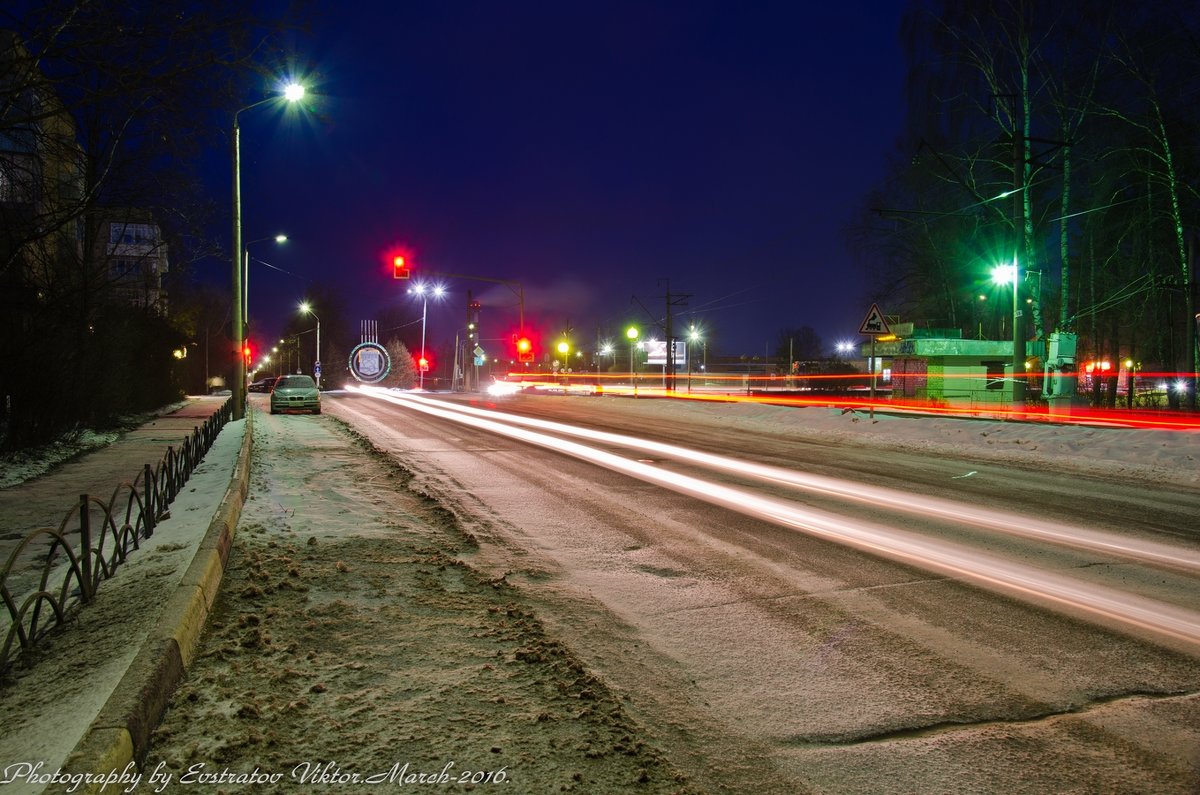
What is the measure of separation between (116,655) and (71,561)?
100 cm

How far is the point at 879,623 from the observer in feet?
15.9

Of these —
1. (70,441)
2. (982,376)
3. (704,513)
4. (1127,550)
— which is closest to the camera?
(1127,550)

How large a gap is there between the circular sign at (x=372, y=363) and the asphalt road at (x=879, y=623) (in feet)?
250

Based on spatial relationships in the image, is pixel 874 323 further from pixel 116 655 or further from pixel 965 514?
pixel 116 655

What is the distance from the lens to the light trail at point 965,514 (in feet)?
22.3

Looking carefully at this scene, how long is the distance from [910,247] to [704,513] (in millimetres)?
38144

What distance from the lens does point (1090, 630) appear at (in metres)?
4.73

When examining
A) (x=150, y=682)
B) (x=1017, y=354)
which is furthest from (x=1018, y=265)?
(x=150, y=682)

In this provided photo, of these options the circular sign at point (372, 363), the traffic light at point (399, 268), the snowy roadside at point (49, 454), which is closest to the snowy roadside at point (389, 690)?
the snowy roadside at point (49, 454)

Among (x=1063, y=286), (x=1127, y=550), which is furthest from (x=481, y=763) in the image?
(x=1063, y=286)

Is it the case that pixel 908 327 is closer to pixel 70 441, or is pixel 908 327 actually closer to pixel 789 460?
pixel 789 460

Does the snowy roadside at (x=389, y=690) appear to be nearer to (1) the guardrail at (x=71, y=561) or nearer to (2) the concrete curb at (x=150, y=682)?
(2) the concrete curb at (x=150, y=682)

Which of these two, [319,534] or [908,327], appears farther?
[908,327]

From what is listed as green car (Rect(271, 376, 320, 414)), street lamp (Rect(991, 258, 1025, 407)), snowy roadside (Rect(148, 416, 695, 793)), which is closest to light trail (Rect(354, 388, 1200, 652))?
snowy roadside (Rect(148, 416, 695, 793))
